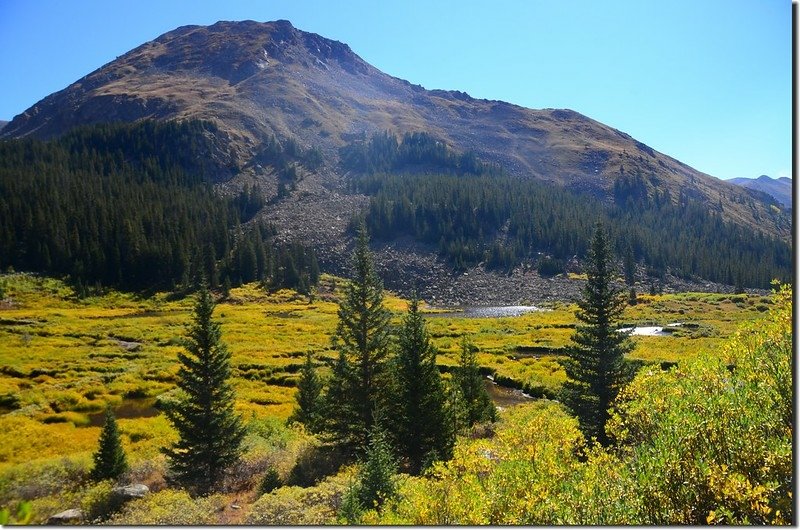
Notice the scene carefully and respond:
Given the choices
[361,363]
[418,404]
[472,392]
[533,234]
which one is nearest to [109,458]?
[361,363]

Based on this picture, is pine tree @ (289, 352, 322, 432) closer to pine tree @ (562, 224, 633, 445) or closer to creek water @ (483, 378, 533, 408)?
pine tree @ (562, 224, 633, 445)

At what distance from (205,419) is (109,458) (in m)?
4.55

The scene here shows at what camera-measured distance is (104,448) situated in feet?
74.7

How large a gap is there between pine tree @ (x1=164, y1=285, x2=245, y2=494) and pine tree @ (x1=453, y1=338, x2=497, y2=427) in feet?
48.8

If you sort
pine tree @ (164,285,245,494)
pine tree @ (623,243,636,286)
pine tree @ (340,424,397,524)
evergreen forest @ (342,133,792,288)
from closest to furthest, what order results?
pine tree @ (340,424,397,524) → pine tree @ (164,285,245,494) → pine tree @ (623,243,636,286) → evergreen forest @ (342,133,792,288)

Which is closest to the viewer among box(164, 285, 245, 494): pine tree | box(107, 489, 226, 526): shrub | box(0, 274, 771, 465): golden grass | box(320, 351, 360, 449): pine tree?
box(107, 489, 226, 526): shrub

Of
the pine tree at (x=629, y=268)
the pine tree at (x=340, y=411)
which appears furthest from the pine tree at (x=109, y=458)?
the pine tree at (x=629, y=268)

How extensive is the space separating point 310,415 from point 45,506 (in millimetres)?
14951

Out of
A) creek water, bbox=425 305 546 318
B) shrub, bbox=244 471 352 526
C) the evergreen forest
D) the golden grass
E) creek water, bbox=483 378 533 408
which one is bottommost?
creek water, bbox=483 378 533 408

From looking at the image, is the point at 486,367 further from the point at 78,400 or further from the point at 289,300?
the point at 289,300

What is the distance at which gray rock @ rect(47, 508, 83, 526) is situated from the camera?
16531mm

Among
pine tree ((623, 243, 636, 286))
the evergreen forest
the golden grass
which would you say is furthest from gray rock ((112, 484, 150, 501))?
pine tree ((623, 243, 636, 286))

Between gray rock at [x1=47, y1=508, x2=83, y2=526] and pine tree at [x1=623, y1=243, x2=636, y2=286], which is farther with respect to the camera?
pine tree at [x1=623, y1=243, x2=636, y2=286]

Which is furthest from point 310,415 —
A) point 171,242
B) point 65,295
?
point 171,242
